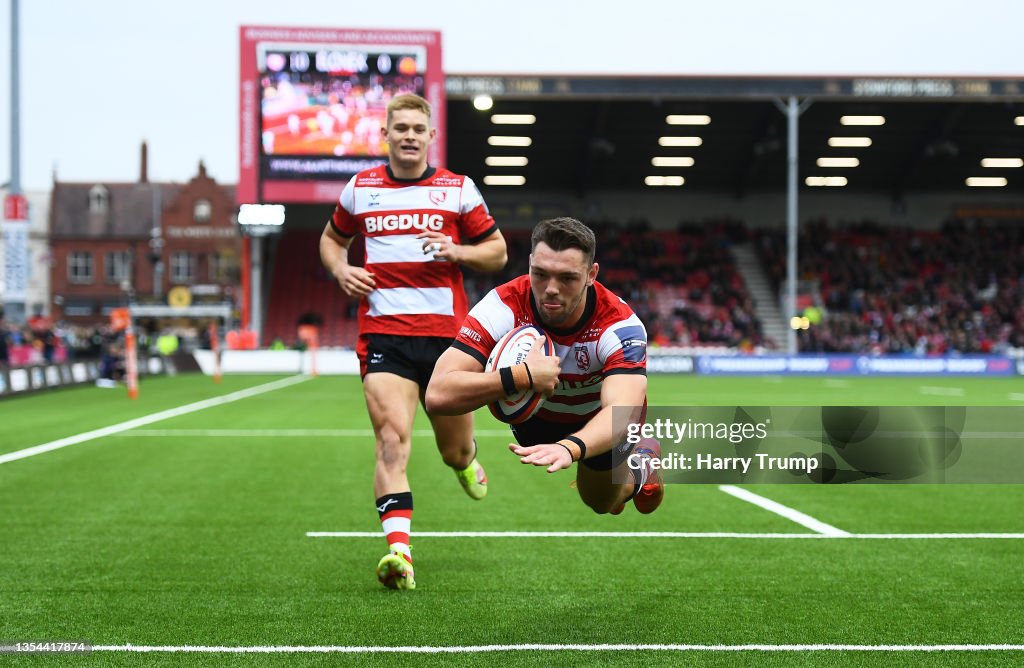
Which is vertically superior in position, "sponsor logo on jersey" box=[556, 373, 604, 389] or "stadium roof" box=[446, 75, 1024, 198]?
"stadium roof" box=[446, 75, 1024, 198]

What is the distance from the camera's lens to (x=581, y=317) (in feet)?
15.5

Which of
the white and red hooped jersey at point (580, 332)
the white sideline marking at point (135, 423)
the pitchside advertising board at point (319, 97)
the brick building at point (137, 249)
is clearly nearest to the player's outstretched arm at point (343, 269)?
the white and red hooped jersey at point (580, 332)

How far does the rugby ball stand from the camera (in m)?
4.39

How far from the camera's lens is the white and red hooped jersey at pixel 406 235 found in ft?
19.8

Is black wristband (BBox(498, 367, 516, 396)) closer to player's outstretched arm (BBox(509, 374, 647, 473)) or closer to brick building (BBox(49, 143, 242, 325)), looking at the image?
player's outstretched arm (BBox(509, 374, 647, 473))

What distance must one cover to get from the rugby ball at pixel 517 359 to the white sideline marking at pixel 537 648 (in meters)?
1.01

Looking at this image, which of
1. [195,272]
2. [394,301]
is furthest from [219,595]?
[195,272]

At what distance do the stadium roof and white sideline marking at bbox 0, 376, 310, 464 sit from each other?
1931 centimetres

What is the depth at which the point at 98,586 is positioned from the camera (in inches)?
217

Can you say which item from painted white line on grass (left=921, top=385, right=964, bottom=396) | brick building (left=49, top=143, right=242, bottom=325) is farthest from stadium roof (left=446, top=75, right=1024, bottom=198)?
brick building (left=49, top=143, right=242, bottom=325)

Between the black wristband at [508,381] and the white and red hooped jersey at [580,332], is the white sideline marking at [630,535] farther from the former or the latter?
the black wristband at [508,381]

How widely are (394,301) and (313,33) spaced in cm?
3465

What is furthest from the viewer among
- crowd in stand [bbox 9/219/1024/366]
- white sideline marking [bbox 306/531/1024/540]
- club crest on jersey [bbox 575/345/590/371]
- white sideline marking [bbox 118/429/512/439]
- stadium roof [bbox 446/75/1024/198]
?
crowd in stand [bbox 9/219/1024/366]

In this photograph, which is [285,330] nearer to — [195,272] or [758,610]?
[195,272]
